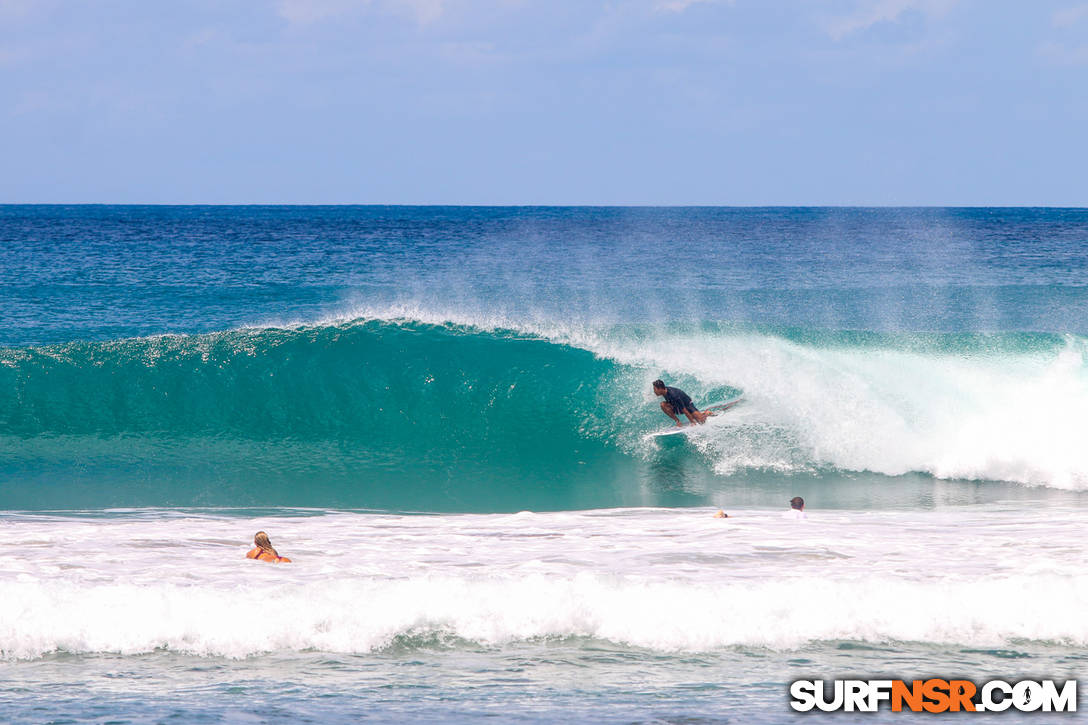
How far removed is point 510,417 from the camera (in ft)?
49.3

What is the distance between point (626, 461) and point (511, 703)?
7720 millimetres

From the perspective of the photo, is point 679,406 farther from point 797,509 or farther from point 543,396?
point 797,509

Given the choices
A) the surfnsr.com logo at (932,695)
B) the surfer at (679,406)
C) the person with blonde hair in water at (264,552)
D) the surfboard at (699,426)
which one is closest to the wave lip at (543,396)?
the surfboard at (699,426)

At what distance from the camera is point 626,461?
13.5 meters

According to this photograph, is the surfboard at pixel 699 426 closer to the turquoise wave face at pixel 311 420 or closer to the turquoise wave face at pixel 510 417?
the turquoise wave face at pixel 510 417

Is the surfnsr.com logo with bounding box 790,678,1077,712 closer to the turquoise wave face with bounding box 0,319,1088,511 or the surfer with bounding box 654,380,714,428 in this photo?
the turquoise wave face with bounding box 0,319,1088,511

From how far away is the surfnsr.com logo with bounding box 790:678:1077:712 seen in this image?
5840 mm

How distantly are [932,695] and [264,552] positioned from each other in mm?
5110

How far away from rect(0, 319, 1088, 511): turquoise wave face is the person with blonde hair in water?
301cm

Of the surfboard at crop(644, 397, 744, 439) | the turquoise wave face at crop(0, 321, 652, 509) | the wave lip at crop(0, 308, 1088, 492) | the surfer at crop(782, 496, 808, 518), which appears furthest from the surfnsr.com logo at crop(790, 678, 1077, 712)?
the surfboard at crop(644, 397, 744, 439)

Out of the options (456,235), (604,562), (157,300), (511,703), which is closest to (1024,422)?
(604,562)

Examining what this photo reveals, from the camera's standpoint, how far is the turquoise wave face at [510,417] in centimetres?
1246

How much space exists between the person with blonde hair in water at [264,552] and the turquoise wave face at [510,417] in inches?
119

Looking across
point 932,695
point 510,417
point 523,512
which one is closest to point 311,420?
point 510,417
